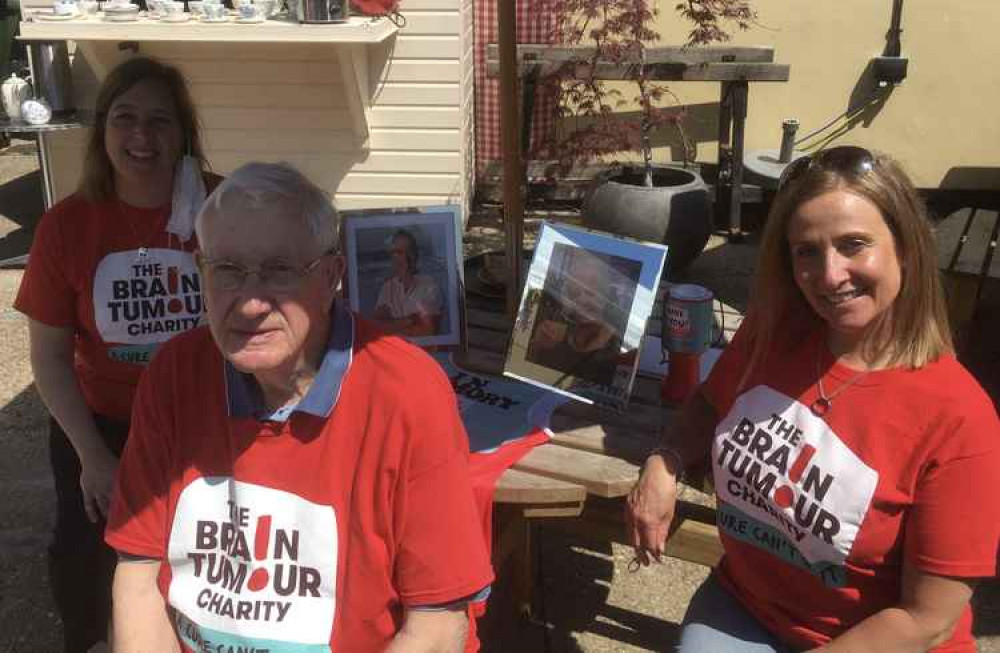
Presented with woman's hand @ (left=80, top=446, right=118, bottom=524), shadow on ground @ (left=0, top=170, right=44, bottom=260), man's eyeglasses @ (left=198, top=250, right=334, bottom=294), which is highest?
man's eyeglasses @ (left=198, top=250, right=334, bottom=294)

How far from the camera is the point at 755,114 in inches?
270

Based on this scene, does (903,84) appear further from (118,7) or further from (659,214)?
(118,7)

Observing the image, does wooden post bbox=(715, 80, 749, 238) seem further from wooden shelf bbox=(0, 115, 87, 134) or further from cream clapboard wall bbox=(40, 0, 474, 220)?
wooden shelf bbox=(0, 115, 87, 134)

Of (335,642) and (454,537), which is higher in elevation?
(454,537)

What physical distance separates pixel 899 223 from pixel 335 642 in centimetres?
116

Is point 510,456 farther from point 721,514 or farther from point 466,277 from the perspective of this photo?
point 466,277

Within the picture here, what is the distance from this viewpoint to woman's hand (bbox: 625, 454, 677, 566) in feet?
6.29

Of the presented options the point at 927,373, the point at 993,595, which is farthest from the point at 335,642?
the point at 993,595

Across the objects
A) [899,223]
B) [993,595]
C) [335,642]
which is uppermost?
[899,223]

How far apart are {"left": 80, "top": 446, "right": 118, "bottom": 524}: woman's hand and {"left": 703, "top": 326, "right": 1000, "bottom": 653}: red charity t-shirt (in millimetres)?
1327

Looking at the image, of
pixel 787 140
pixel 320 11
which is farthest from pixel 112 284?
pixel 787 140

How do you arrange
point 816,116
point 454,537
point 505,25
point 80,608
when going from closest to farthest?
point 454,537, point 505,25, point 80,608, point 816,116

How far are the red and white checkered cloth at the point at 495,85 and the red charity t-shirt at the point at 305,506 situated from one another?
5206 millimetres

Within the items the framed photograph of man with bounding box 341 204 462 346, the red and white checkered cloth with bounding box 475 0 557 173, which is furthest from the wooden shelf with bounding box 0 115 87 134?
the framed photograph of man with bounding box 341 204 462 346
